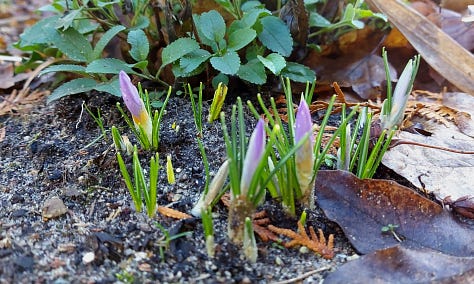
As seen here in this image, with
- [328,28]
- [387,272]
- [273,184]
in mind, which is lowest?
[387,272]

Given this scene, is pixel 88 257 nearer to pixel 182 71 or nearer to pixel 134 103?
pixel 134 103

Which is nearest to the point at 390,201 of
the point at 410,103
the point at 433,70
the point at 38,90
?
the point at 410,103

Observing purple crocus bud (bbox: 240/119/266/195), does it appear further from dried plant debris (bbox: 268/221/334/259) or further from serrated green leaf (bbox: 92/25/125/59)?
serrated green leaf (bbox: 92/25/125/59)

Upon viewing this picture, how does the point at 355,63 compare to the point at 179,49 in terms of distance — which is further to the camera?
the point at 355,63

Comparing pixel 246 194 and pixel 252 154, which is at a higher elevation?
pixel 252 154

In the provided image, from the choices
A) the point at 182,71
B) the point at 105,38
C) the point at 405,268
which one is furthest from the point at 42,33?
the point at 405,268

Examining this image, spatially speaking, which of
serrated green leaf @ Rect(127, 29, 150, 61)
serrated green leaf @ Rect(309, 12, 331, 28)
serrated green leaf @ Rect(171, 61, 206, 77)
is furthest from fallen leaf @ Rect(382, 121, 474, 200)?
serrated green leaf @ Rect(127, 29, 150, 61)

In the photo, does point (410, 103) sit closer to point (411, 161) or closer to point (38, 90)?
point (411, 161)

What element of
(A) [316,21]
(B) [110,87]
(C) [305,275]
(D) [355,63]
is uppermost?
(A) [316,21]
